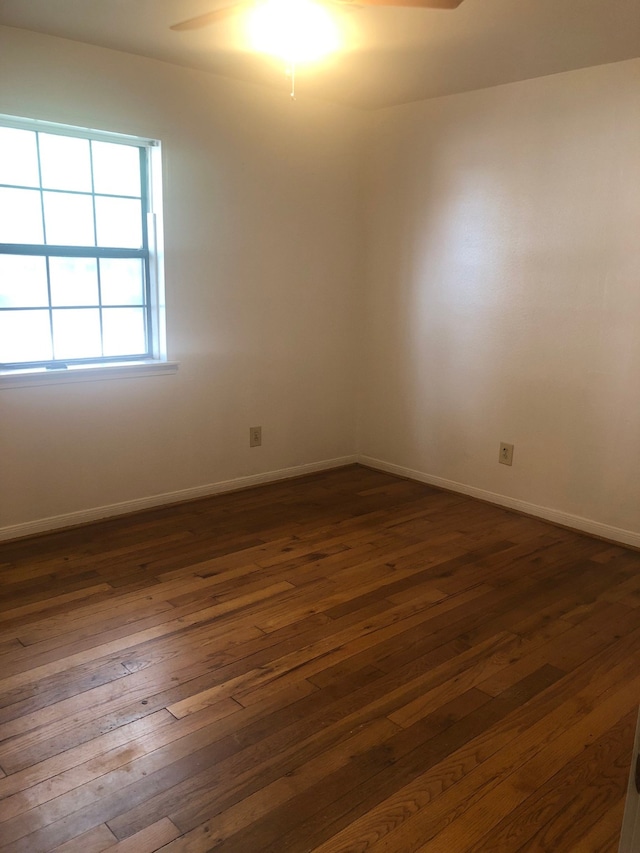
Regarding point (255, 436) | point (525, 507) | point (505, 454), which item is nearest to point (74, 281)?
point (255, 436)

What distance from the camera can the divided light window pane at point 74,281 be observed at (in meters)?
3.25

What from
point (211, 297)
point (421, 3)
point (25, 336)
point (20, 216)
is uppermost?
point (421, 3)

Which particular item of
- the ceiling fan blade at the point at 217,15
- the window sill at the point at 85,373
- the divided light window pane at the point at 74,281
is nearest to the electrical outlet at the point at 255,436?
the window sill at the point at 85,373

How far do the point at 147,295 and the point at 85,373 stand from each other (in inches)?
22.7

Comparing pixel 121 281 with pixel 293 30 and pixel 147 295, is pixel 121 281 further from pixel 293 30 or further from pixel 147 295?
pixel 293 30

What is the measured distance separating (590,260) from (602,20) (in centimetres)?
109

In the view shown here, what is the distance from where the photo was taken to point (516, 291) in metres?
3.62

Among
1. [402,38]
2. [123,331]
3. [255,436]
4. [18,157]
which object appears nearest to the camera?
[402,38]

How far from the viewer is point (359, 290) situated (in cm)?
446

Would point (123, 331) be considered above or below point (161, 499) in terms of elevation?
above

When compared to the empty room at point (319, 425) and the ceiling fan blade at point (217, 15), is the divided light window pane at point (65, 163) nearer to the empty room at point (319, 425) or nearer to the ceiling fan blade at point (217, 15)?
the empty room at point (319, 425)

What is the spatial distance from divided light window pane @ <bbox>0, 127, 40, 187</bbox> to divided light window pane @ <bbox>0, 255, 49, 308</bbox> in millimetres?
353

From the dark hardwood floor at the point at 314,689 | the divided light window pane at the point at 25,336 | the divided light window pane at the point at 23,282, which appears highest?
the divided light window pane at the point at 23,282

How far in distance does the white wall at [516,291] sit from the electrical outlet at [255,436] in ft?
2.96
